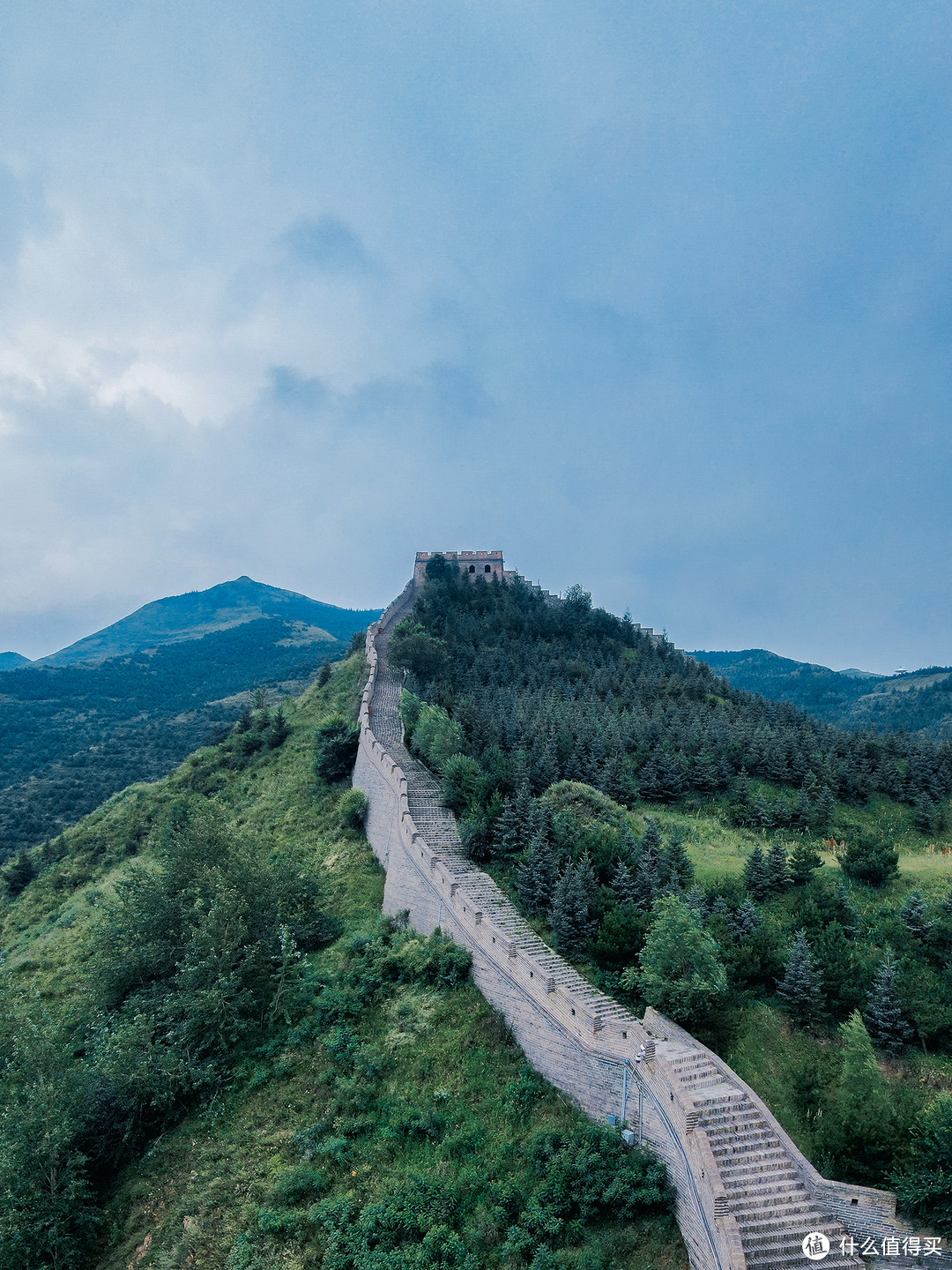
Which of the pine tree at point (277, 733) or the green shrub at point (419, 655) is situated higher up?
the green shrub at point (419, 655)

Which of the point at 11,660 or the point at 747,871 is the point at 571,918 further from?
the point at 11,660

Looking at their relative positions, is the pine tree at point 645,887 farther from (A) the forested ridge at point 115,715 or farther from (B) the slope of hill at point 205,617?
(B) the slope of hill at point 205,617

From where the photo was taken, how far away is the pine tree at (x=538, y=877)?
61.7ft

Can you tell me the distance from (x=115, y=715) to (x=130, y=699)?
808 centimetres

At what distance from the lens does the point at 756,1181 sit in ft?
34.9

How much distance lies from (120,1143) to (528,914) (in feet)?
37.2

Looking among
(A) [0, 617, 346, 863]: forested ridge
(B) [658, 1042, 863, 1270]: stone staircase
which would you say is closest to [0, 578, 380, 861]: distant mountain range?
(A) [0, 617, 346, 863]: forested ridge

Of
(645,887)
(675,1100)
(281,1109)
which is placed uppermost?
(645,887)

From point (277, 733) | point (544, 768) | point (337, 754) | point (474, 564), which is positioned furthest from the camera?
point (474, 564)

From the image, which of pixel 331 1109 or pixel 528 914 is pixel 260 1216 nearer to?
pixel 331 1109

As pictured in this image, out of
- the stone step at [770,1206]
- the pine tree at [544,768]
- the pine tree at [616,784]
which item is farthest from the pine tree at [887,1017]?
the pine tree at [616,784]

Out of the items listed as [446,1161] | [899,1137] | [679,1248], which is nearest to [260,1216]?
[446,1161]

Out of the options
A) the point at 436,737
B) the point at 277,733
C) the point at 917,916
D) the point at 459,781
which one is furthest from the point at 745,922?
the point at 277,733

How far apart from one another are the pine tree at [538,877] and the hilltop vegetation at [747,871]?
54 millimetres
